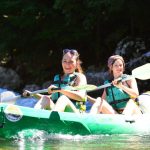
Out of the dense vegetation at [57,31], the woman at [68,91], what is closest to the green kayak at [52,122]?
the woman at [68,91]

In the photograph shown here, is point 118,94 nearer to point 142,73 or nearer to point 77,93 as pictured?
point 142,73

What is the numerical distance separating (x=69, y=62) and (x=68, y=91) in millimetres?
337

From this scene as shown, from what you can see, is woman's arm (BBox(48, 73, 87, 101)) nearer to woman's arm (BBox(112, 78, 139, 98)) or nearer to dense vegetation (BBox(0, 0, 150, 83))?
woman's arm (BBox(112, 78, 139, 98))

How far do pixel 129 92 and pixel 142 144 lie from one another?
91 centimetres

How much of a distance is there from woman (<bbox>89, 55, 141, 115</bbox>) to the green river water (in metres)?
0.39

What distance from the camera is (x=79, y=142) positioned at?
4887 mm

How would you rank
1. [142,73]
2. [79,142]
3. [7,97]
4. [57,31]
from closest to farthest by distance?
[79,142] → [7,97] → [142,73] → [57,31]

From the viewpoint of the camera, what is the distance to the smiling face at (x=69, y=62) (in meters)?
5.32

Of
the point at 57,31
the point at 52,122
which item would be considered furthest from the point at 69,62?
the point at 57,31

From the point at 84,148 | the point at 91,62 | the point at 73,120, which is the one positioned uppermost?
the point at 91,62

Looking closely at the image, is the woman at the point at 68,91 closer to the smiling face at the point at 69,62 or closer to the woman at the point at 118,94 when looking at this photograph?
the smiling face at the point at 69,62

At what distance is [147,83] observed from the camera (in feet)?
32.2

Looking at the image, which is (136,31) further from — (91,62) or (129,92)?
(129,92)

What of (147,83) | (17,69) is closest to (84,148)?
(147,83)
